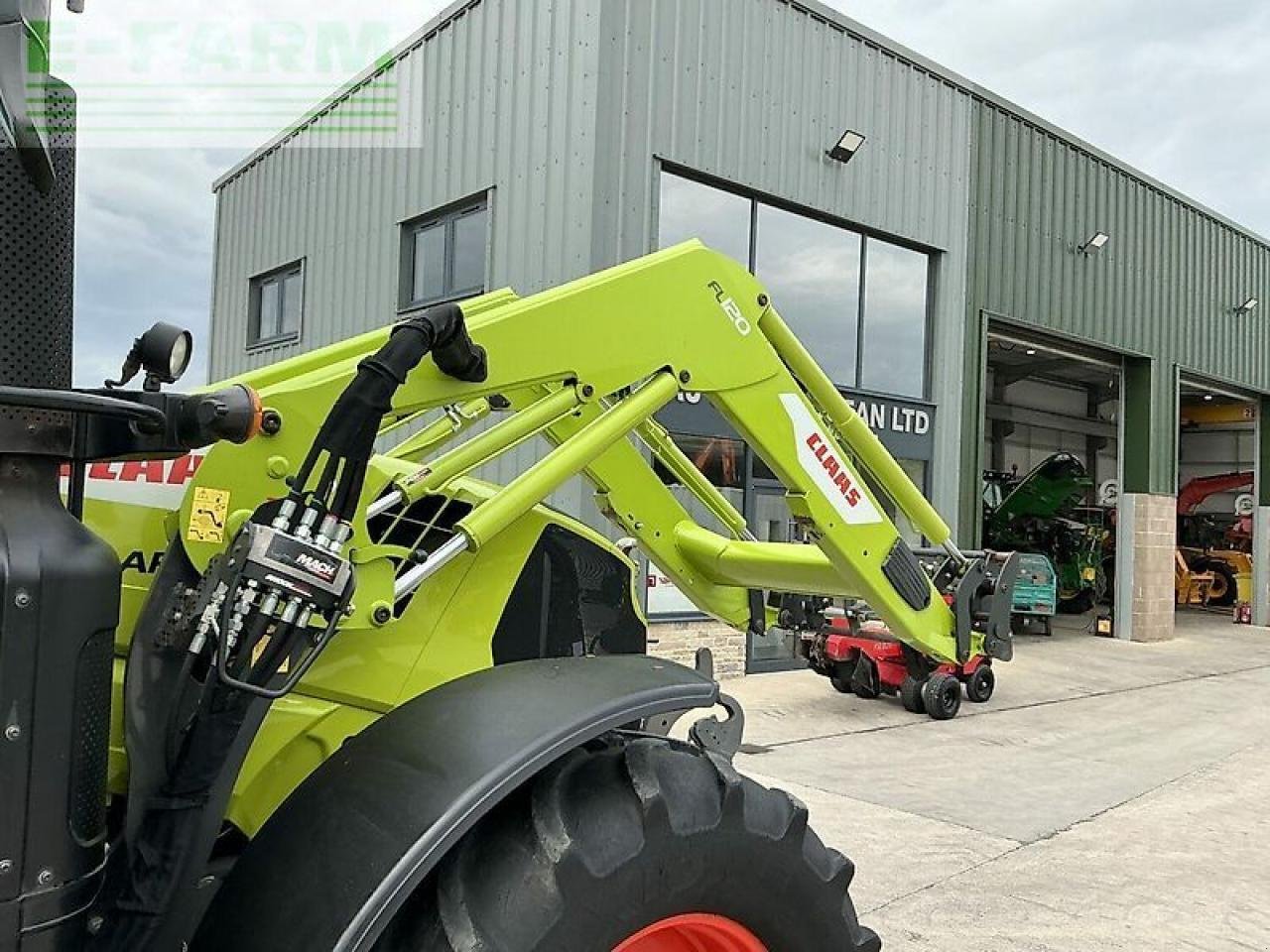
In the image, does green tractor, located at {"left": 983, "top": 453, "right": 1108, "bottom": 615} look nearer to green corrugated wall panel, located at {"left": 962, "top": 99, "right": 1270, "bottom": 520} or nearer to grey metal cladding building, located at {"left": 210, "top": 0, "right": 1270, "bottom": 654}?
grey metal cladding building, located at {"left": 210, "top": 0, "right": 1270, "bottom": 654}

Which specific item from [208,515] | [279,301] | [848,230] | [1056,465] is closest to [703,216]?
[848,230]

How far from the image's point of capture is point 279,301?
14.7 metres

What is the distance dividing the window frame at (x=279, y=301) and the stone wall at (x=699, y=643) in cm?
662

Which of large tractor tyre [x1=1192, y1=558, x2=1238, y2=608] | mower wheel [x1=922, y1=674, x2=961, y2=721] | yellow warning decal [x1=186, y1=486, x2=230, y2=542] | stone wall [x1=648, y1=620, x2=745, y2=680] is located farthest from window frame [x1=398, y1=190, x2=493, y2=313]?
large tractor tyre [x1=1192, y1=558, x2=1238, y2=608]

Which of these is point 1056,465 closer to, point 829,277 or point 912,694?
point 829,277

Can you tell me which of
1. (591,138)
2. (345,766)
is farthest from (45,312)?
(591,138)

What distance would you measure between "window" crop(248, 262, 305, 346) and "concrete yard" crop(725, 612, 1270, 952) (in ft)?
25.2

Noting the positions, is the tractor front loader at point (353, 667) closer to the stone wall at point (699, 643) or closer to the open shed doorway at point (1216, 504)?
the stone wall at point (699, 643)

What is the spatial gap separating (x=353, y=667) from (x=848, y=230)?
10454 millimetres

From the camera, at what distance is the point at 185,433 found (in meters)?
1.76

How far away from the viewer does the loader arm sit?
2.10m

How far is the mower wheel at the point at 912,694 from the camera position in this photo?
9.19 meters

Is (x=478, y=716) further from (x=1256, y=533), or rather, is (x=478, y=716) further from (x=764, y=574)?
(x=1256, y=533)

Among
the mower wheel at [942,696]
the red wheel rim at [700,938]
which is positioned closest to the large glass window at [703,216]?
the mower wheel at [942,696]
